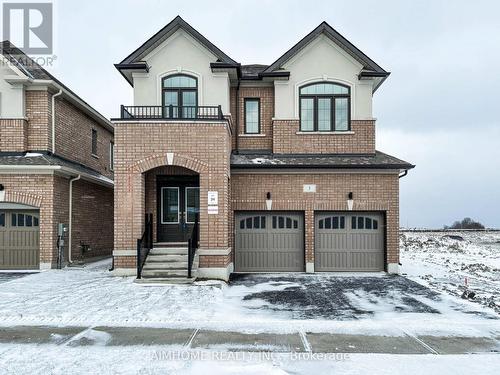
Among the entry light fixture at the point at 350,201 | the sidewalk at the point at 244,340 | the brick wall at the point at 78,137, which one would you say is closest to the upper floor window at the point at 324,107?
the entry light fixture at the point at 350,201

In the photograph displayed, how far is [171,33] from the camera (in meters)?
15.8

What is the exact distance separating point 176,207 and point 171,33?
6.58 m

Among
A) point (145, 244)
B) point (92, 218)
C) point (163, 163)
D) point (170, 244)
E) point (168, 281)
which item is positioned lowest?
point (168, 281)

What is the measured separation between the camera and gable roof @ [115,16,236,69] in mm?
15625

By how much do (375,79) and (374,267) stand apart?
7.34m

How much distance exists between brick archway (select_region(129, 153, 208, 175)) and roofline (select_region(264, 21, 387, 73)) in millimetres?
5217

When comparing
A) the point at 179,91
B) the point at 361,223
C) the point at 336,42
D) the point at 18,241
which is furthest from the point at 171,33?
the point at 361,223

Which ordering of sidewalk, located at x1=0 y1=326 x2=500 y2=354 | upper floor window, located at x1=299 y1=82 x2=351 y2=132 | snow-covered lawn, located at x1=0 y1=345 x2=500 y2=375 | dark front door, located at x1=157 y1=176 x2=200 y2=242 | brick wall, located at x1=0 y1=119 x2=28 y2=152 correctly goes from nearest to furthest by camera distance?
1. snow-covered lawn, located at x1=0 y1=345 x2=500 y2=375
2. sidewalk, located at x1=0 y1=326 x2=500 y2=354
3. dark front door, located at x1=157 y1=176 x2=200 y2=242
4. brick wall, located at x1=0 y1=119 x2=28 y2=152
5. upper floor window, located at x1=299 y1=82 x2=351 y2=132

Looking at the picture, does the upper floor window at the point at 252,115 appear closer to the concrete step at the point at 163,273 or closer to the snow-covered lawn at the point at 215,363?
the concrete step at the point at 163,273

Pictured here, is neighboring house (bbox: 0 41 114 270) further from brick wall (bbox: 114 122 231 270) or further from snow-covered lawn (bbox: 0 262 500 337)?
brick wall (bbox: 114 122 231 270)

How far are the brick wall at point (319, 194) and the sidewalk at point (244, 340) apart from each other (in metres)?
8.06

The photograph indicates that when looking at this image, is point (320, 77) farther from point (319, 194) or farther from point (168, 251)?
point (168, 251)

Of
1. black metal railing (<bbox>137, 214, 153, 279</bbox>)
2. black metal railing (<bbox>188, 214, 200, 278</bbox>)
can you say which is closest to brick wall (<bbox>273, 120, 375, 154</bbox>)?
black metal railing (<bbox>188, 214, 200, 278</bbox>)

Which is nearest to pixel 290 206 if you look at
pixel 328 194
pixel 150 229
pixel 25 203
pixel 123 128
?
pixel 328 194
